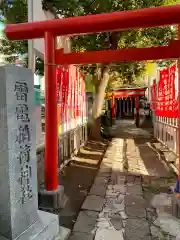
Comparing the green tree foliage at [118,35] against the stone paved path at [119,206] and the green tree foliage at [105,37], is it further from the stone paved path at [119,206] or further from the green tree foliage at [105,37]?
the stone paved path at [119,206]

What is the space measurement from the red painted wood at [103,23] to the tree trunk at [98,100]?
23.9 ft

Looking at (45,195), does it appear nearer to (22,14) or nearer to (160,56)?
(160,56)

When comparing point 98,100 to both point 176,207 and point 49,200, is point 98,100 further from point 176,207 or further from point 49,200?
point 176,207

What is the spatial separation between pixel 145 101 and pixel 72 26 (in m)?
18.9

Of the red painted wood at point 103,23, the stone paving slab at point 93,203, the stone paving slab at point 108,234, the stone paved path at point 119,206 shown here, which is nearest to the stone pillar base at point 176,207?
the stone paved path at point 119,206

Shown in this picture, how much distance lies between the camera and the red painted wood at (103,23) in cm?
368

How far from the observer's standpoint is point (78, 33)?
422 centimetres

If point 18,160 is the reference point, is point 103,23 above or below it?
above

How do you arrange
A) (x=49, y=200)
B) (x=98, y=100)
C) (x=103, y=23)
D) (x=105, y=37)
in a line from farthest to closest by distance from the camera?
(x=98, y=100) → (x=105, y=37) → (x=49, y=200) → (x=103, y=23)

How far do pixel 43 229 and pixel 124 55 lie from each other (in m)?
3.31

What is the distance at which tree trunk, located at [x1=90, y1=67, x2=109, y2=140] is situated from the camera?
37.7 ft

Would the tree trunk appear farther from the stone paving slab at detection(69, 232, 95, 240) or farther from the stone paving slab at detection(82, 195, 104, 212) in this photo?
the stone paving slab at detection(69, 232, 95, 240)

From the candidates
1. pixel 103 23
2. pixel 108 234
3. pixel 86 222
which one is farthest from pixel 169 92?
pixel 108 234

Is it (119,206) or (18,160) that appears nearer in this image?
(18,160)
